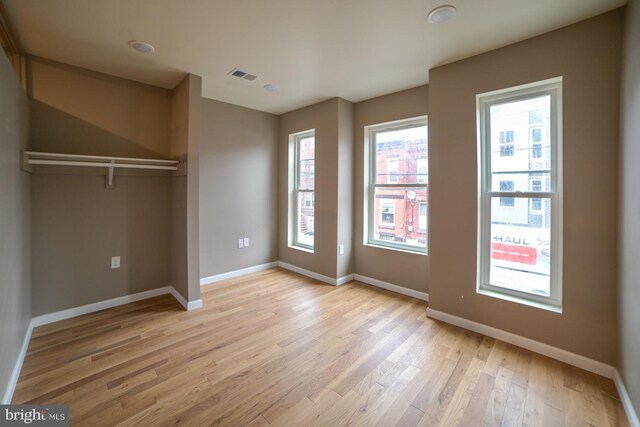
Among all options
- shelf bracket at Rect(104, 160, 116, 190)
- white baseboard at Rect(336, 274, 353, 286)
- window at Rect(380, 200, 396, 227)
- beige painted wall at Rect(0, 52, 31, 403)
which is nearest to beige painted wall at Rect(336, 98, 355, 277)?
white baseboard at Rect(336, 274, 353, 286)

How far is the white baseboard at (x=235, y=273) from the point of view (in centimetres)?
382

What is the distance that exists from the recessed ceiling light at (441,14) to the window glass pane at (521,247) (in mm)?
1562

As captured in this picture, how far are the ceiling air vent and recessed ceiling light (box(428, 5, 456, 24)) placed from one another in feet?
6.09

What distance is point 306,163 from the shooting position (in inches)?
176

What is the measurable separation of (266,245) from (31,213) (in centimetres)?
273

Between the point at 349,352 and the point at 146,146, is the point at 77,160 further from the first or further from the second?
the point at 349,352

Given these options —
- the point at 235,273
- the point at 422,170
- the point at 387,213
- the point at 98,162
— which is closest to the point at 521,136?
the point at 422,170

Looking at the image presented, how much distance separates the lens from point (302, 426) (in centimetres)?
152

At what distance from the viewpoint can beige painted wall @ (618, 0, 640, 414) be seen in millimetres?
1554

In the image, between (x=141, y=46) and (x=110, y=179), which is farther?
(x=110, y=179)

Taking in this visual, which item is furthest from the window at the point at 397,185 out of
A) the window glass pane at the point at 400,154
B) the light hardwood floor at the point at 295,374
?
the light hardwood floor at the point at 295,374

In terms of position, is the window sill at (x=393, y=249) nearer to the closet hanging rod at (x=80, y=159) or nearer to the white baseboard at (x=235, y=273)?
the white baseboard at (x=235, y=273)

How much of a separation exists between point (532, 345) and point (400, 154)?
2.36m

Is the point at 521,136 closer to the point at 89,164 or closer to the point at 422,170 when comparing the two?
the point at 422,170
